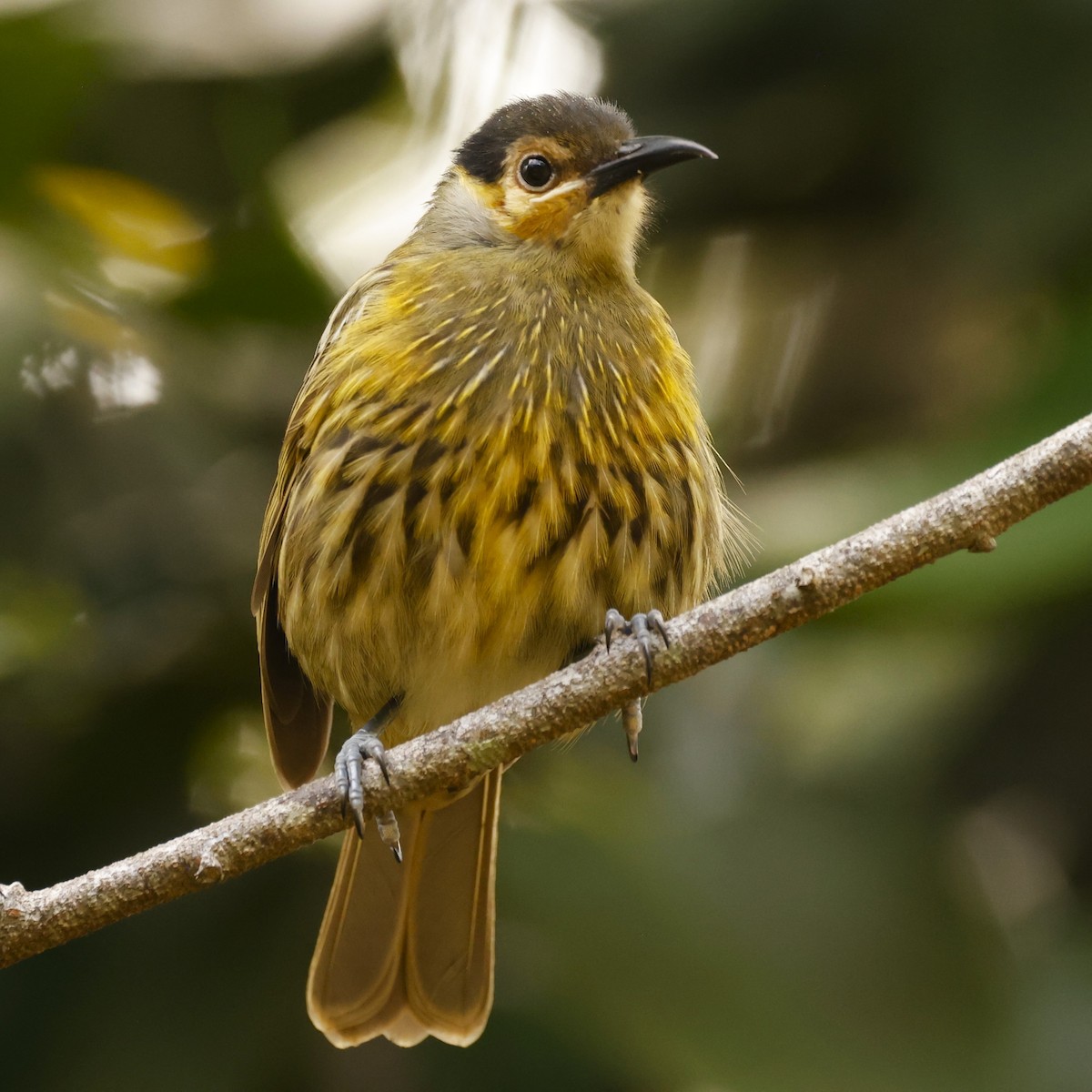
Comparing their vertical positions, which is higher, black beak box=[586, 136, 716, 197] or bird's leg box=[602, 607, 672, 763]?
black beak box=[586, 136, 716, 197]

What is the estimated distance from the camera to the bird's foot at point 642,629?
253 centimetres

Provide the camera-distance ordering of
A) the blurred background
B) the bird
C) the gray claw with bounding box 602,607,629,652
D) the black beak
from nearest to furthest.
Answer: the gray claw with bounding box 602,607,629,652 → the bird → the black beak → the blurred background

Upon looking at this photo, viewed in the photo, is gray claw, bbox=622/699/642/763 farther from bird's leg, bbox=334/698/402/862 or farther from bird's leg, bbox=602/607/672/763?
bird's leg, bbox=334/698/402/862

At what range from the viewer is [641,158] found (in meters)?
3.34

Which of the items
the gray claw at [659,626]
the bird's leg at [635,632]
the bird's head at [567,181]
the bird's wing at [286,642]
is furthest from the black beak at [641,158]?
the gray claw at [659,626]

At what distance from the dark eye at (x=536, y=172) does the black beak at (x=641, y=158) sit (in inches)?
→ 3.8

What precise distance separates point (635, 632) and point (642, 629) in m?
0.03

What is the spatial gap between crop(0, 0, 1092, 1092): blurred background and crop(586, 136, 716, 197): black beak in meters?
1.03

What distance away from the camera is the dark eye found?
3.48 meters

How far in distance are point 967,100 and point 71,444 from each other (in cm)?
255

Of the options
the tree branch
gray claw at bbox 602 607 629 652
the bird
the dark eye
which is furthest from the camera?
the dark eye

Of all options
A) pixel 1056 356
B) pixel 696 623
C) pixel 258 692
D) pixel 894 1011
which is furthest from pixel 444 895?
pixel 1056 356

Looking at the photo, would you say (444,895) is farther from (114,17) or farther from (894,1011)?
(114,17)

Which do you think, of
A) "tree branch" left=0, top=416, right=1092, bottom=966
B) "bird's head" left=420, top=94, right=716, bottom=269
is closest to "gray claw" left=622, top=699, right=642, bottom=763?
"tree branch" left=0, top=416, right=1092, bottom=966
